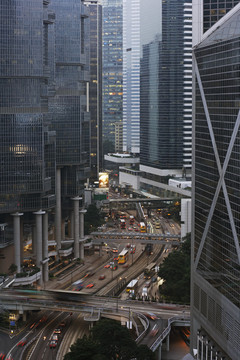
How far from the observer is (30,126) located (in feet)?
495

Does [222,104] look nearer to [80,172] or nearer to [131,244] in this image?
[80,172]

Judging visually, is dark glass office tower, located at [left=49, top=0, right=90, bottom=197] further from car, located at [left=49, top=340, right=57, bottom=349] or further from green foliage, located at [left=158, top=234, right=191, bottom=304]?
car, located at [left=49, top=340, right=57, bottom=349]

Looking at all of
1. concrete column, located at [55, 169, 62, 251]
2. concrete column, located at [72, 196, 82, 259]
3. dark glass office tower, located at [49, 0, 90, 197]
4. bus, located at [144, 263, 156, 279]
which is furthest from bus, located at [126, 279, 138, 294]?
dark glass office tower, located at [49, 0, 90, 197]

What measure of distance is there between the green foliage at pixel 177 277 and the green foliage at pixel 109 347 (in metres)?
27.7

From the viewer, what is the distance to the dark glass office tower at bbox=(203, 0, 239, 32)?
102438 mm

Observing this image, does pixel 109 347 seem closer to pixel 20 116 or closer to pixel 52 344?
pixel 52 344

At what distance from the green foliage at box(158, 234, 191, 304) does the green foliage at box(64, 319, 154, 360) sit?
27.7 metres

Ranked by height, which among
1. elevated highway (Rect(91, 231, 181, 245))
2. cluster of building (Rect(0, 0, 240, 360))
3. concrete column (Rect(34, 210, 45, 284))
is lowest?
elevated highway (Rect(91, 231, 181, 245))

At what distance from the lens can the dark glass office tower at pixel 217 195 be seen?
89500mm

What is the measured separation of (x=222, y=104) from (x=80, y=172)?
290 ft

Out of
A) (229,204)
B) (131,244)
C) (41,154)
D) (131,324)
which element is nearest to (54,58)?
(41,154)

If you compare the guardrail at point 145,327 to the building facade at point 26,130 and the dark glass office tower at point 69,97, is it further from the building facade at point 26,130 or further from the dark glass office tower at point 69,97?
the dark glass office tower at point 69,97

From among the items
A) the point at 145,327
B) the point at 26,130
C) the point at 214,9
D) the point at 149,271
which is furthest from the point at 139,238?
the point at 214,9

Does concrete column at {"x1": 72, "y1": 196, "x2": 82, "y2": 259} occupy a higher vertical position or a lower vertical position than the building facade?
lower
